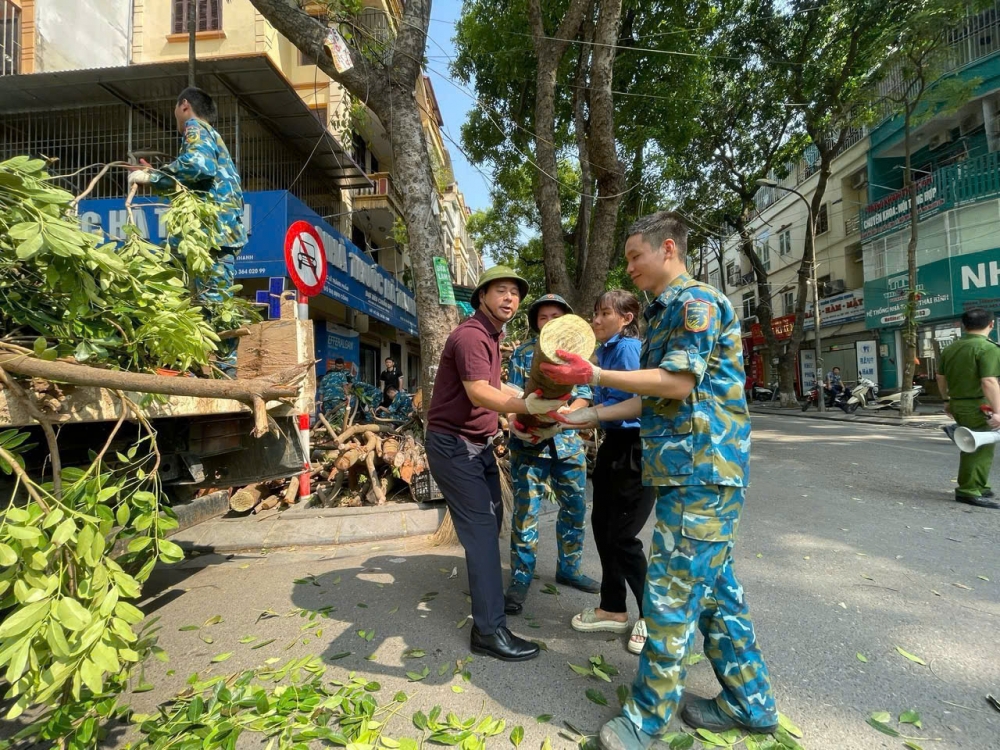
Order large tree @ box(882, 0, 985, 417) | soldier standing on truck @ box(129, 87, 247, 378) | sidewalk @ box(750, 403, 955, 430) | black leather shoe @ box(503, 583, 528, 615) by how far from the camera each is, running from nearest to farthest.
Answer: black leather shoe @ box(503, 583, 528, 615) → soldier standing on truck @ box(129, 87, 247, 378) → large tree @ box(882, 0, 985, 417) → sidewalk @ box(750, 403, 955, 430)

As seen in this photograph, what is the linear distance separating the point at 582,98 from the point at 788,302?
23.9 m

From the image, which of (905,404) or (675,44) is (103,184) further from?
(905,404)

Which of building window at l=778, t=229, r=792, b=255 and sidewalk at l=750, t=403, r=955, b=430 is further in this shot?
building window at l=778, t=229, r=792, b=255

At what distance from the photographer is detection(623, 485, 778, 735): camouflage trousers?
170cm

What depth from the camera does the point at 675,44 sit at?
30.8 feet

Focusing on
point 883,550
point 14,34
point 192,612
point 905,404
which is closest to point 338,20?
point 192,612

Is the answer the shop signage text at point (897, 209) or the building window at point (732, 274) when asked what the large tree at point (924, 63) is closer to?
the shop signage text at point (897, 209)

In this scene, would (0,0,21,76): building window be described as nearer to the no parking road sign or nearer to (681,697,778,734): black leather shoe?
the no parking road sign

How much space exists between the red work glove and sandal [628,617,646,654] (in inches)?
52.3

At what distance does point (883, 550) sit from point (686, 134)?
913cm

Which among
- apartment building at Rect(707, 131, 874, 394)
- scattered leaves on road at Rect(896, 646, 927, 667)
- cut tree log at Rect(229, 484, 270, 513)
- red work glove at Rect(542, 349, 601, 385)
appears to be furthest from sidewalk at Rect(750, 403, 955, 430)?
cut tree log at Rect(229, 484, 270, 513)

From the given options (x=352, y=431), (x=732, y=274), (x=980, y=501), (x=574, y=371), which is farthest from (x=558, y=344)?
(x=732, y=274)

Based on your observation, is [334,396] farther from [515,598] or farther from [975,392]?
[975,392]

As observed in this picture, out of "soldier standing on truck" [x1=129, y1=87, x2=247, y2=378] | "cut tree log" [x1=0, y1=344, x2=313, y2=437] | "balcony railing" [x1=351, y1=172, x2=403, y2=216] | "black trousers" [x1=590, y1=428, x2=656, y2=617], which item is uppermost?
"balcony railing" [x1=351, y1=172, x2=403, y2=216]
